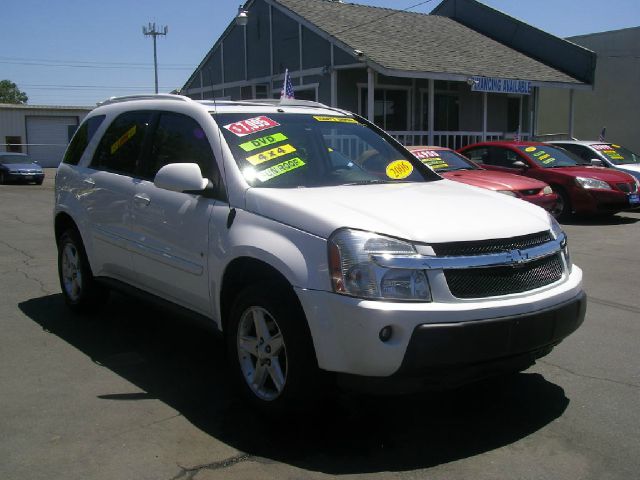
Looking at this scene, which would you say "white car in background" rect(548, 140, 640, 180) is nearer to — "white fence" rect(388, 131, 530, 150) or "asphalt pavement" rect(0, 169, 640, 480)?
"white fence" rect(388, 131, 530, 150)

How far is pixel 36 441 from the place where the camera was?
360 cm

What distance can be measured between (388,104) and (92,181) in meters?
15.8

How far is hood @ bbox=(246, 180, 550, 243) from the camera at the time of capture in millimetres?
3418

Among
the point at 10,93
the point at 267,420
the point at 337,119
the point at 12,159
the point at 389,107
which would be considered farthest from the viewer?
the point at 10,93

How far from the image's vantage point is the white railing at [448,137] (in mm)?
19334

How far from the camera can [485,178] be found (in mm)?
10758

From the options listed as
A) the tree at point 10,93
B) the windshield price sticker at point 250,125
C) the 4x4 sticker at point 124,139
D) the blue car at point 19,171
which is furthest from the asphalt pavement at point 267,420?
the tree at point 10,93

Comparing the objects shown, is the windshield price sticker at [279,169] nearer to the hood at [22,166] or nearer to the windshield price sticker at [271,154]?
the windshield price sticker at [271,154]

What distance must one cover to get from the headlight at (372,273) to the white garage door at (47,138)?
137 feet

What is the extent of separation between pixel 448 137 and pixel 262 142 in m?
16.5

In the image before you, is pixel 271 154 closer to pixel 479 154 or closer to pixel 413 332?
pixel 413 332

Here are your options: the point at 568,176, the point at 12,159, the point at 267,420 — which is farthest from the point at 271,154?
the point at 12,159

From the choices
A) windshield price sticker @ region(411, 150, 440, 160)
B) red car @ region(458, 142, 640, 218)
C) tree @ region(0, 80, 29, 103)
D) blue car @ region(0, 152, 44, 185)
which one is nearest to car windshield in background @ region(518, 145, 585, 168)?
red car @ region(458, 142, 640, 218)

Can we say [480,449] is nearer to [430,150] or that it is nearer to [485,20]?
[430,150]
